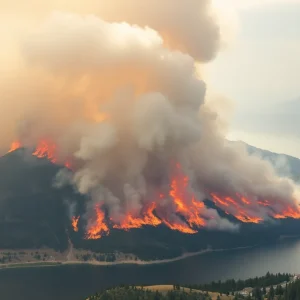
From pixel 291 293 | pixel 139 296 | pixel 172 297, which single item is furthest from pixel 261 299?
pixel 139 296

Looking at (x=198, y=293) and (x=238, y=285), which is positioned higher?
(x=238, y=285)

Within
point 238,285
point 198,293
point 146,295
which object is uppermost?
point 238,285

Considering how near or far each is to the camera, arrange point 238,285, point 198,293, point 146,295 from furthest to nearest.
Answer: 1. point 238,285
2. point 198,293
3. point 146,295

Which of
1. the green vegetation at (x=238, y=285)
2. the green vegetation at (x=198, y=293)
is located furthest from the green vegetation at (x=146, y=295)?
the green vegetation at (x=238, y=285)

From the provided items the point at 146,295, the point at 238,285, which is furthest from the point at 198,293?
the point at 238,285

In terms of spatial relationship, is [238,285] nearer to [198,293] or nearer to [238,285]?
[238,285]

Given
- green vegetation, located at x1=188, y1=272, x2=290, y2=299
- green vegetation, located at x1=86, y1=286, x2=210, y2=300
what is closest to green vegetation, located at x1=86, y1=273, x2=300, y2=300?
green vegetation, located at x1=86, y1=286, x2=210, y2=300

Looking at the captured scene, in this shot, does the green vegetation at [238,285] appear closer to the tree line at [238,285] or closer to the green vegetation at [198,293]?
the tree line at [238,285]

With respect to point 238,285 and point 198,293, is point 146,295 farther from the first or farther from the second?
point 238,285

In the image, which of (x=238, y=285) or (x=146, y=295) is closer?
(x=146, y=295)

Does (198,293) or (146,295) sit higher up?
(198,293)

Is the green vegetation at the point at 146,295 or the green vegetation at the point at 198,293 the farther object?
the green vegetation at the point at 146,295

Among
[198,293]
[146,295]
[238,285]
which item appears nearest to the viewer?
[146,295]

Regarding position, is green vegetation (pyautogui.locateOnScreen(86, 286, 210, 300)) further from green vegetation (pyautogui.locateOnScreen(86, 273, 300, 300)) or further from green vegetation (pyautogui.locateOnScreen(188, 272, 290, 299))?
green vegetation (pyautogui.locateOnScreen(188, 272, 290, 299))
